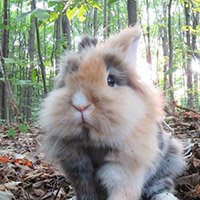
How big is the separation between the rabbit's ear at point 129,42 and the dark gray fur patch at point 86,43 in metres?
0.12

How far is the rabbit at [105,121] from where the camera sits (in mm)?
2098

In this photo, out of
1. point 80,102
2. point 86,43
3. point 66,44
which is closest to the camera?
point 80,102

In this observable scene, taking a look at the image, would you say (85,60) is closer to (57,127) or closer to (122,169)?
(57,127)

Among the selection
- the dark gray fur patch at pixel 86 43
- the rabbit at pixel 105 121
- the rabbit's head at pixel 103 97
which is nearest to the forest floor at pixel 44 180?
the rabbit at pixel 105 121

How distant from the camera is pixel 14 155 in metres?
4.30

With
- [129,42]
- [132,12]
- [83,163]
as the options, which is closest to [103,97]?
[83,163]

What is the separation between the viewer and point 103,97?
2.07m

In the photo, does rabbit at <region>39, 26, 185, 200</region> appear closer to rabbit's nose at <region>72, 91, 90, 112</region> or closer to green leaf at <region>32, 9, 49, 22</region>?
rabbit's nose at <region>72, 91, 90, 112</region>

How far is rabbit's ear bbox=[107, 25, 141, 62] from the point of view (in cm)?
249

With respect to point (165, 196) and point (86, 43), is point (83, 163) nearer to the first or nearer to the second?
point (165, 196)

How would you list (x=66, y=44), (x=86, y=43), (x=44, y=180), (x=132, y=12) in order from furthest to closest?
(x=66, y=44), (x=132, y=12), (x=44, y=180), (x=86, y=43)

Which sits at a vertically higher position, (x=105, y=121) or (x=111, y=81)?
(x=111, y=81)

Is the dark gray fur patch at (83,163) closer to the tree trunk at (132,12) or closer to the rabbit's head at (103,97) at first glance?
the rabbit's head at (103,97)

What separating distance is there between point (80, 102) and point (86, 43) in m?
0.71
